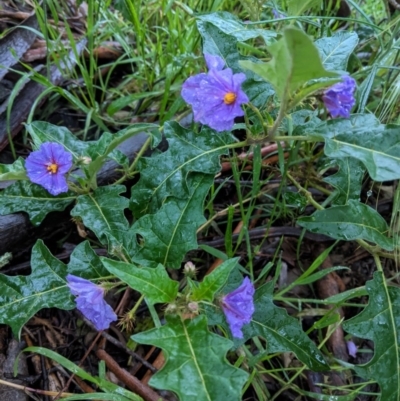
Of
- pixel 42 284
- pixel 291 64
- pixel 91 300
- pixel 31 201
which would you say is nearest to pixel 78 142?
pixel 31 201

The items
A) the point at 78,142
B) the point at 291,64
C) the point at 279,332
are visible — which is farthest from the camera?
the point at 78,142

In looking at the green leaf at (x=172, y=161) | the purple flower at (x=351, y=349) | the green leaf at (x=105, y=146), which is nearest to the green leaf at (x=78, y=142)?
the green leaf at (x=105, y=146)

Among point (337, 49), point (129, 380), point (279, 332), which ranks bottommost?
point (129, 380)

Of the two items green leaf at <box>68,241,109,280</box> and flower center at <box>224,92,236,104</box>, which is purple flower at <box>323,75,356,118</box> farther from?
green leaf at <box>68,241,109,280</box>

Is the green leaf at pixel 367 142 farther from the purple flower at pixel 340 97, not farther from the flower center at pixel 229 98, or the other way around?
the flower center at pixel 229 98

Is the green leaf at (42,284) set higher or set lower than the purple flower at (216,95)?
lower

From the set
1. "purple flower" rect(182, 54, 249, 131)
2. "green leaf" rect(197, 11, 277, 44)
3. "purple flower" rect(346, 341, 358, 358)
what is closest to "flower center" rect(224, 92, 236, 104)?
"purple flower" rect(182, 54, 249, 131)

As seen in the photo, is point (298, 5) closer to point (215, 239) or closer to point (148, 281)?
point (215, 239)
